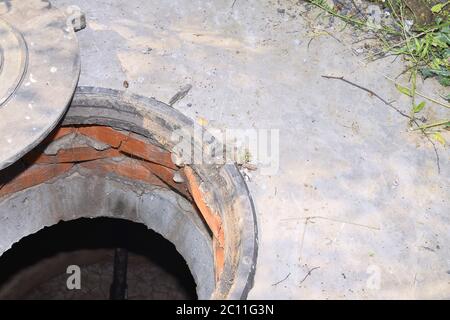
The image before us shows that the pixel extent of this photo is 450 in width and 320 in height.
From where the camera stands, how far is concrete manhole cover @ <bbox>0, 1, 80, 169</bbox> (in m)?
A: 3.07

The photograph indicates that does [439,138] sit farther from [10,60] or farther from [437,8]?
[10,60]

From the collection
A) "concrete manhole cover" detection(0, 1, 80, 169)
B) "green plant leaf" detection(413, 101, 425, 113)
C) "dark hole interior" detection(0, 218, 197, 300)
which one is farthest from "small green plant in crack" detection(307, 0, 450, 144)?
"dark hole interior" detection(0, 218, 197, 300)

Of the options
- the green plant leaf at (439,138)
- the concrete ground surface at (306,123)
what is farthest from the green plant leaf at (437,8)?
the green plant leaf at (439,138)

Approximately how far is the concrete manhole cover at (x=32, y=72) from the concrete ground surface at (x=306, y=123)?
262 millimetres

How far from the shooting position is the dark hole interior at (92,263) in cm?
636

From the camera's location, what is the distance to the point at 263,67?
3.82 meters

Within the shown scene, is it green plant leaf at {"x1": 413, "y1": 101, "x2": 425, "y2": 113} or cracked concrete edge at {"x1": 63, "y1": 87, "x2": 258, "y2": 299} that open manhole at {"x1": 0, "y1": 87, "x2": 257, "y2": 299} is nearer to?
cracked concrete edge at {"x1": 63, "y1": 87, "x2": 258, "y2": 299}

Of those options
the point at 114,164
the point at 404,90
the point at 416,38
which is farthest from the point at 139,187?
the point at 416,38

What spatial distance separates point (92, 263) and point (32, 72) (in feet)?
13.2

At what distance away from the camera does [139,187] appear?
425 centimetres

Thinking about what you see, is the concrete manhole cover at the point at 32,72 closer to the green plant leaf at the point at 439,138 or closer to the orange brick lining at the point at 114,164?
the orange brick lining at the point at 114,164

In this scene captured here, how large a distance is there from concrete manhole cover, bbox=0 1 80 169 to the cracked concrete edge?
252 millimetres

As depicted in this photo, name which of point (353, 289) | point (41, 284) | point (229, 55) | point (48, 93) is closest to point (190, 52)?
point (229, 55)

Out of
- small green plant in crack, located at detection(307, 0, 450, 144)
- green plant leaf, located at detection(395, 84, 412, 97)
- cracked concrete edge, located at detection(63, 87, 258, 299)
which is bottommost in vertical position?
cracked concrete edge, located at detection(63, 87, 258, 299)
